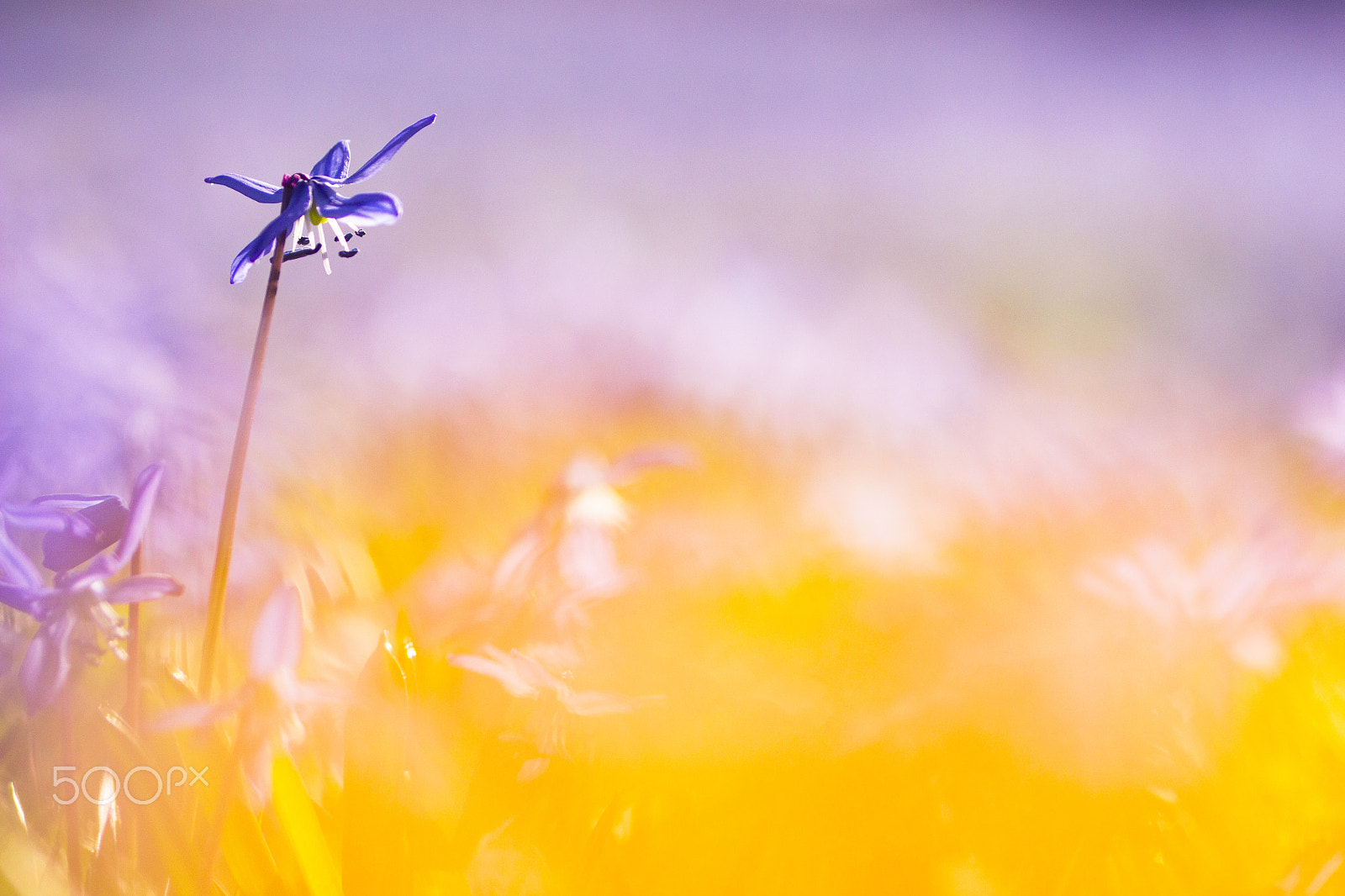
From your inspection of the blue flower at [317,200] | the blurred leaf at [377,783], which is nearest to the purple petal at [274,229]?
the blue flower at [317,200]

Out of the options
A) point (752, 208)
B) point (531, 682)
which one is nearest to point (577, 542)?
point (531, 682)

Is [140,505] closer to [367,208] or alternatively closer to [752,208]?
[367,208]

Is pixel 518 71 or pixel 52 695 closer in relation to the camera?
pixel 52 695

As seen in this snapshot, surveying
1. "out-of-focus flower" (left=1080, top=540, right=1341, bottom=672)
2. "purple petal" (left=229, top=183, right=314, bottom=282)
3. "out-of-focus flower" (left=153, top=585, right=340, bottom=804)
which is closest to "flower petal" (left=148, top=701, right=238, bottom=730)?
"out-of-focus flower" (left=153, top=585, right=340, bottom=804)

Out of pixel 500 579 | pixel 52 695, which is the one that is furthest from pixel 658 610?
pixel 52 695

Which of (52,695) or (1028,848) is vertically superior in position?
(52,695)

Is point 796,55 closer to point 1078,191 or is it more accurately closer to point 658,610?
point 1078,191

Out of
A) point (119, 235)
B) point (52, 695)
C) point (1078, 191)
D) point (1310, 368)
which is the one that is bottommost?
point (1310, 368)

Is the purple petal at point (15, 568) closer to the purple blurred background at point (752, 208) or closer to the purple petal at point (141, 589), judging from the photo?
the purple petal at point (141, 589)
